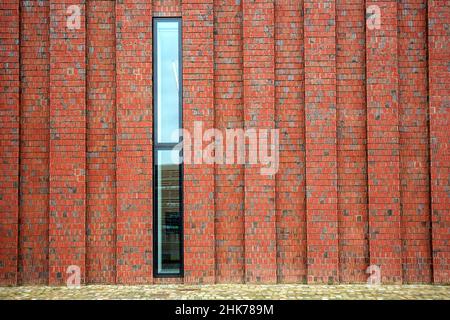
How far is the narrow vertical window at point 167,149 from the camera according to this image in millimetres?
8094

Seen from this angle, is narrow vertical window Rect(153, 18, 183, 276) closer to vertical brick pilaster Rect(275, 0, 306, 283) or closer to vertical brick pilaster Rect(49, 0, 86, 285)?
vertical brick pilaster Rect(49, 0, 86, 285)

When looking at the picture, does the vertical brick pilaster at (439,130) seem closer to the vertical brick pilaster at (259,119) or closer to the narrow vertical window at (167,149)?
the vertical brick pilaster at (259,119)

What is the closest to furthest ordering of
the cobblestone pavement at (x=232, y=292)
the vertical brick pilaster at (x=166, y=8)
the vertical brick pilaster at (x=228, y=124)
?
the cobblestone pavement at (x=232, y=292), the vertical brick pilaster at (x=228, y=124), the vertical brick pilaster at (x=166, y=8)

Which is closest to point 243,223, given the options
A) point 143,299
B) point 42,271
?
point 143,299

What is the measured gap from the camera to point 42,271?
8.08 metres

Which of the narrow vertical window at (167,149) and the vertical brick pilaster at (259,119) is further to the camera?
the narrow vertical window at (167,149)

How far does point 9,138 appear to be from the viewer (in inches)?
319

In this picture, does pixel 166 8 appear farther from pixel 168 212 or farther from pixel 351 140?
pixel 351 140

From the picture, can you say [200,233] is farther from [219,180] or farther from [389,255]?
[389,255]

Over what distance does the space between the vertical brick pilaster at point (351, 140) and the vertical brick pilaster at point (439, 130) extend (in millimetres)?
1222

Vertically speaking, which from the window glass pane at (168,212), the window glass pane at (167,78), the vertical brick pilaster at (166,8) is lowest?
the window glass pane at (168,212)

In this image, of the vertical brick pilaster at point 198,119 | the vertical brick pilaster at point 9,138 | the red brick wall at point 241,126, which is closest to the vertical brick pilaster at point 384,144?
the red brick wall at point 241,126

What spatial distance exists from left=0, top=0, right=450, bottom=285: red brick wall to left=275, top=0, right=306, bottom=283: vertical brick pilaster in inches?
0.8

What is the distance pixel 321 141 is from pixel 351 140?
23.0 inches
